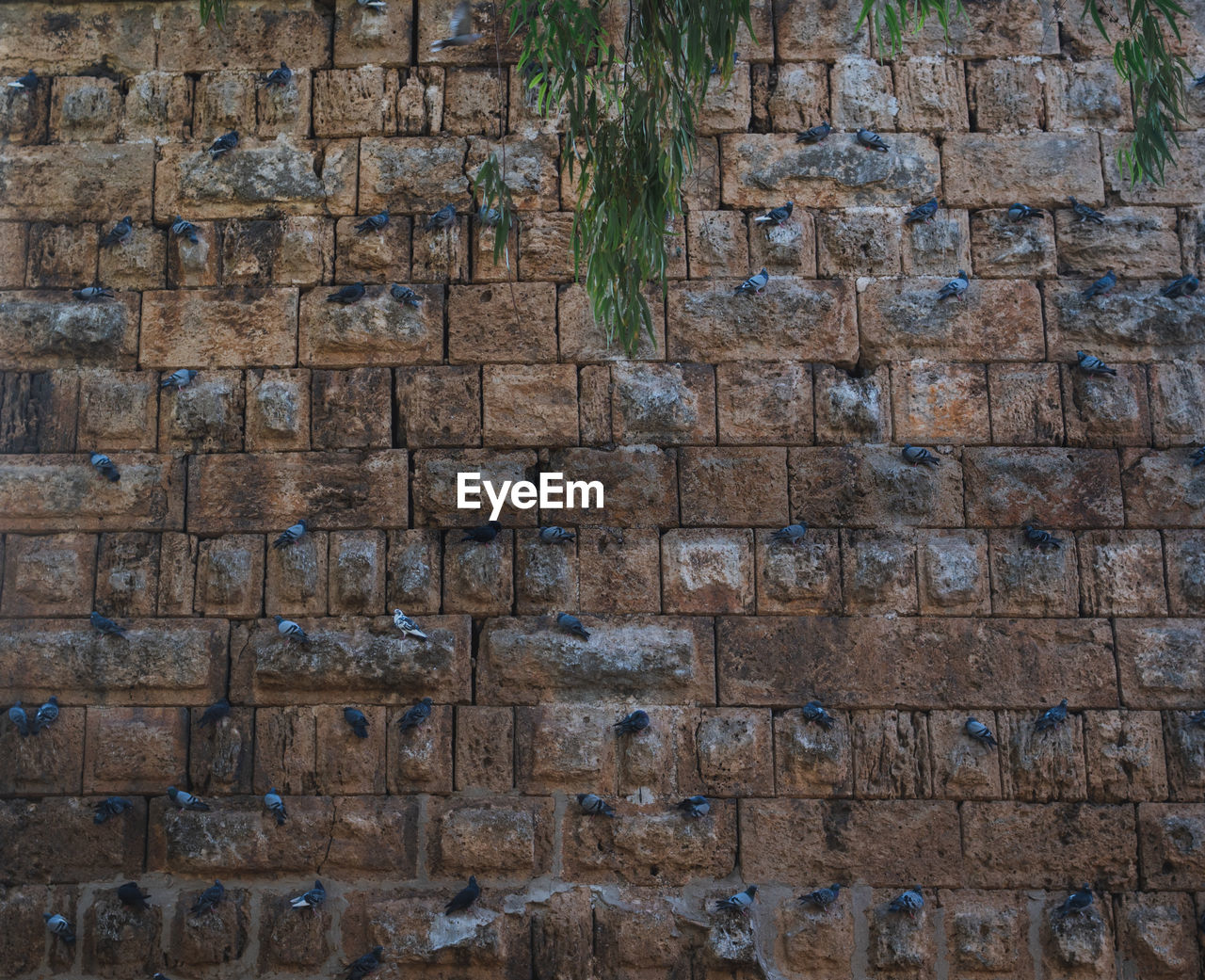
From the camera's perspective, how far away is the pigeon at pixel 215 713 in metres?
5.71

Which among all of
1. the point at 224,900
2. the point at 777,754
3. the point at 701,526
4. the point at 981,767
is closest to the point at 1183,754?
the point at 981,767

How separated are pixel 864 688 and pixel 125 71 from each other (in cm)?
523

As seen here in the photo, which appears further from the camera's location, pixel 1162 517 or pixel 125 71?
pixel 125 71

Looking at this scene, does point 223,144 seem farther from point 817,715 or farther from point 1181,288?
point 1181,288

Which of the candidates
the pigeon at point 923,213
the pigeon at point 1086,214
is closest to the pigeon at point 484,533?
the pigeon at point 923,213

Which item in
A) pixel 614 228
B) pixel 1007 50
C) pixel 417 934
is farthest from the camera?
pixel 1007 50

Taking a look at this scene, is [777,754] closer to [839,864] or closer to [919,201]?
[839,864]

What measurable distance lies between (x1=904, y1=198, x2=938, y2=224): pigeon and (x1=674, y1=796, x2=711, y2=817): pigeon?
→ 125 inches

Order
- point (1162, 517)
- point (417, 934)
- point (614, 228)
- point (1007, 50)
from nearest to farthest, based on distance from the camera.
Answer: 1. point (614, 228)
2. point (417, 934)
3. point (1162, 517)
4. point (1007, 50)

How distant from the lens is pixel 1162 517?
5.92 meters

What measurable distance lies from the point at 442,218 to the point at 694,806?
128 inches

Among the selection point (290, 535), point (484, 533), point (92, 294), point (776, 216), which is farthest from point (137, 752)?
point (776, 216)

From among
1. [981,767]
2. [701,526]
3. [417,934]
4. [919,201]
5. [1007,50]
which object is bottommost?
[417,934]

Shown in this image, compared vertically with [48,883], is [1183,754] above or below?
above
